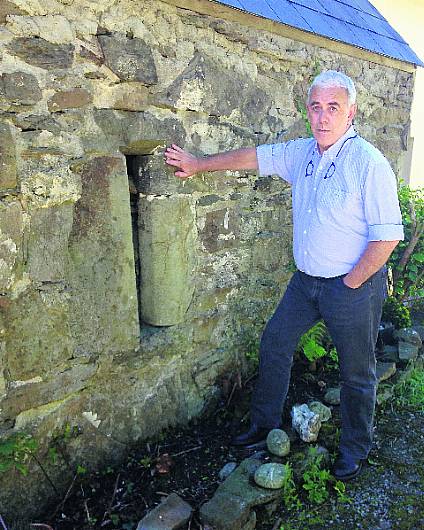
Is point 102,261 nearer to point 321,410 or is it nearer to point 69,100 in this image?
point 69,100

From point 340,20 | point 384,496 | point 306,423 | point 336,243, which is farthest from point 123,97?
point 384,496

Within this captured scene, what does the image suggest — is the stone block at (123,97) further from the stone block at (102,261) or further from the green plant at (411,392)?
the green plant at (411,392)

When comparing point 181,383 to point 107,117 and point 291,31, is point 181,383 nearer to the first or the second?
point 107,117

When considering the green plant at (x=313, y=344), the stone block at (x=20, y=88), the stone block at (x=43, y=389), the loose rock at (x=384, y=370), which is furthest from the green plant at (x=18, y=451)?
the loose rock at (x=384, y=370)

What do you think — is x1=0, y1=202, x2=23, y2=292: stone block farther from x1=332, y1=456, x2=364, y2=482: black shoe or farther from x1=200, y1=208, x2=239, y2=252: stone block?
x1=332, y1=456, x2=364, y2=482: black shoe

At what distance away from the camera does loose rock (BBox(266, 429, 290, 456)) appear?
289 centimetres

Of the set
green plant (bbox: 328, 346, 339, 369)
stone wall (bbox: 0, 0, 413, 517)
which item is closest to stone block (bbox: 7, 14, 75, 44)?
stone wall (bbox: 0, 0, 413, 517)

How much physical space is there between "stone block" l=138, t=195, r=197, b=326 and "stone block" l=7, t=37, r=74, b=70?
0.82m

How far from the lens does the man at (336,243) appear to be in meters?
2.52

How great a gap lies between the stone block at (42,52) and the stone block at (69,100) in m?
0.11

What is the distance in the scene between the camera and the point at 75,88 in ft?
7.79

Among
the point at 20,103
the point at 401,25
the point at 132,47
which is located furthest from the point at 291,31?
the point at 401,25

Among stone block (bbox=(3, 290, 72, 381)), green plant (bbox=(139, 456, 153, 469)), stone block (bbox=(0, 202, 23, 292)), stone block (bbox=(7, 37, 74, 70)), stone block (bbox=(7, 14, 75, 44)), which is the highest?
stone block (bbox=(7, 14, 75, 44))

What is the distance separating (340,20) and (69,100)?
2643 millimetres
